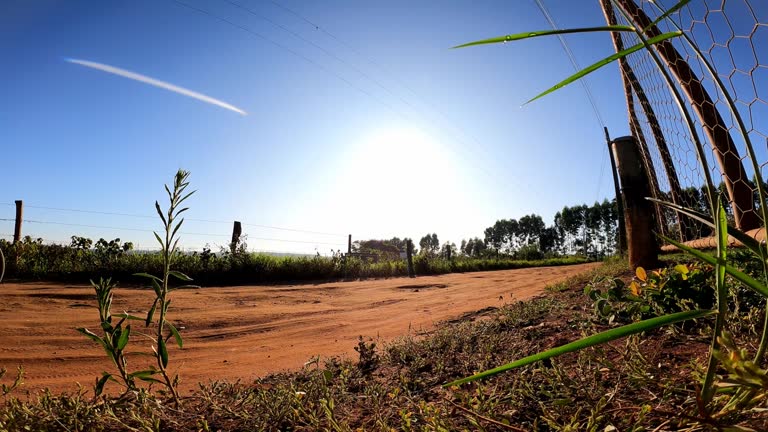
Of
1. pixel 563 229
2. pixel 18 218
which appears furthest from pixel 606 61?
pixel 563 229

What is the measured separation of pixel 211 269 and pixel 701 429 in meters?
9.47

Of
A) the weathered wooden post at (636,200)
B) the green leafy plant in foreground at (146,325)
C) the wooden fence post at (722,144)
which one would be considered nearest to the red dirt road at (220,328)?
the green leafy plant in foreground at (146,325)

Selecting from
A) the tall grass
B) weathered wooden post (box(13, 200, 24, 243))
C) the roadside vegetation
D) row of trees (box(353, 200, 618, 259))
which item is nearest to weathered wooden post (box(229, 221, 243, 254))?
the tall grass

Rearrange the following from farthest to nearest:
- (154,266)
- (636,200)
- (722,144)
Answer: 1. (154,266)
2. (636,200)
3. (722,144)

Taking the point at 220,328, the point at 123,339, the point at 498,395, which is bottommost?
the point at 220,328

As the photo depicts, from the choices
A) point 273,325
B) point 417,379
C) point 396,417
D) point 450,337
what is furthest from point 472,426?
point 273,325

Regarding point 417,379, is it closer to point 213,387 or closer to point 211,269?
point 213,387

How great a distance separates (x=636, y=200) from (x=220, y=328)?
12.5ft

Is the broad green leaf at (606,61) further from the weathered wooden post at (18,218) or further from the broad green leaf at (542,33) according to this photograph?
the weathered wooden post at (18,218)

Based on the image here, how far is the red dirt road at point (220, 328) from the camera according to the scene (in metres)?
2.28

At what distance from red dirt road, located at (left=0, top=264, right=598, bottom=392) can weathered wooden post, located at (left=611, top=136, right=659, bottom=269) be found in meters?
1.59

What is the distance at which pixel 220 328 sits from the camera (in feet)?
11.2

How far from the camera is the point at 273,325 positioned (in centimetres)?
360

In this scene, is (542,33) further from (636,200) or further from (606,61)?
(636,200)
